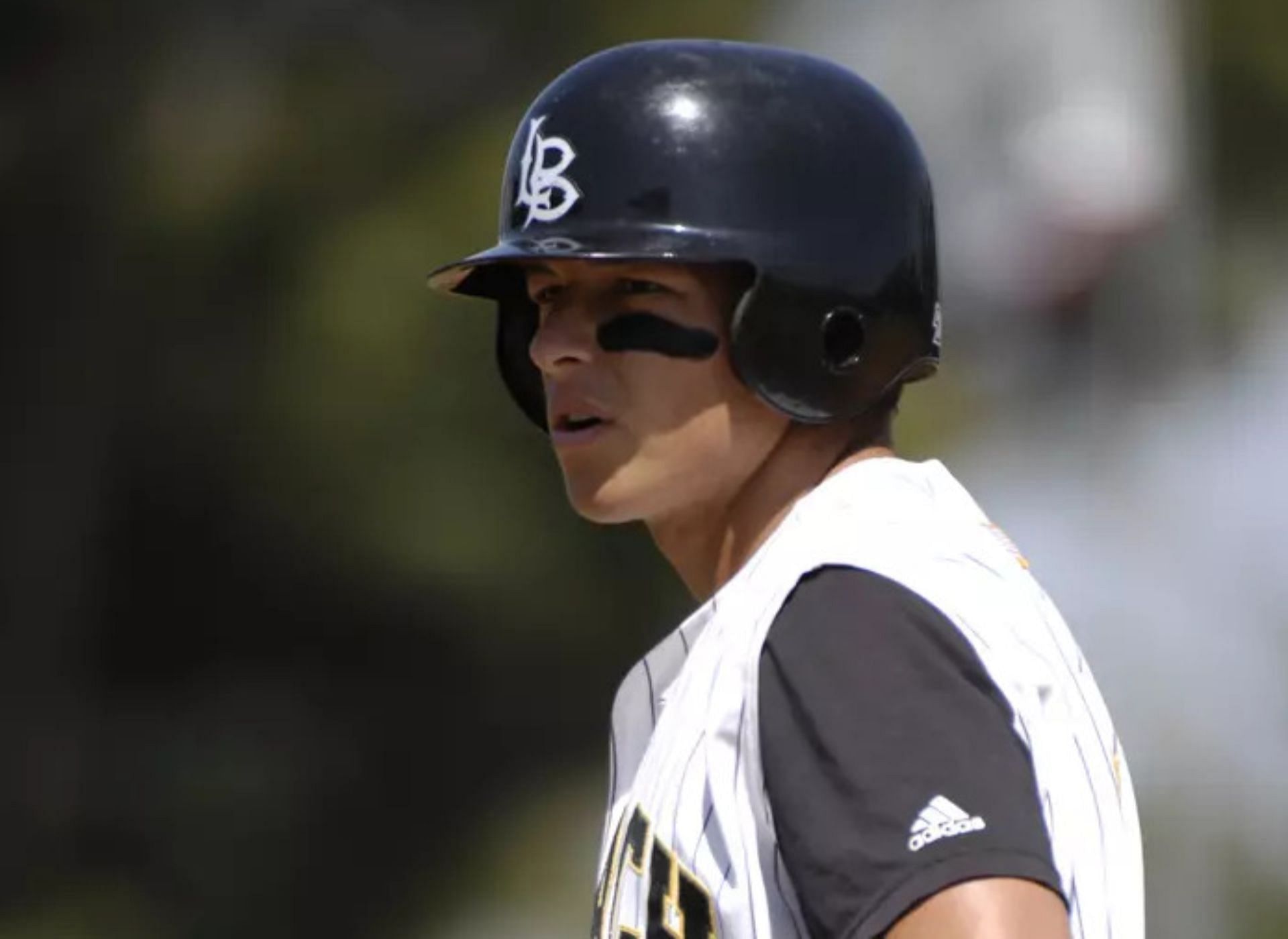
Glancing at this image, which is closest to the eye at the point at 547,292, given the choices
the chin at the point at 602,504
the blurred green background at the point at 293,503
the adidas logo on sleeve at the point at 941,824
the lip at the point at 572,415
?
the lip at the point at 572,415

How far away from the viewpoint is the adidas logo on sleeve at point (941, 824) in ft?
8.43

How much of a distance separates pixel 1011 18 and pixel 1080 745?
7.75m

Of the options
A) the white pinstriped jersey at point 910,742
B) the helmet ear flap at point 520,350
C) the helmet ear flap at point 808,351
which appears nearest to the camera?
the white pinstriped jersey at point 910,742

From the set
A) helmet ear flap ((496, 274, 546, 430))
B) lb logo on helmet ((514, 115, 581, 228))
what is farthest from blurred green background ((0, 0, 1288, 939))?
lb logo on helmet ((514, 115, 581, 228))

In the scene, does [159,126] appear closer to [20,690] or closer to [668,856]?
[20,690]

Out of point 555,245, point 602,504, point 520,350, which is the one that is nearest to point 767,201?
point 555,245

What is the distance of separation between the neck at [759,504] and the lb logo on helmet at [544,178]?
0.38m

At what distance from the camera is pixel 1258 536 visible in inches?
392

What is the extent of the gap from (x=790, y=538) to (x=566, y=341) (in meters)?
0.39

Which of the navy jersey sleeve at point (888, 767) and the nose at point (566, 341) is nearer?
the navy jersey sleeve at point (888, 767)

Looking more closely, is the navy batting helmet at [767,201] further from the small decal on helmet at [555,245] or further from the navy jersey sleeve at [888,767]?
the navy jersey sleeve at [888,767]

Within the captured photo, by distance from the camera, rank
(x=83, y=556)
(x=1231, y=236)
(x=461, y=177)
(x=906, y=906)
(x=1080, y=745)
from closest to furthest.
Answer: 1. (x=906, y=906)
2. (x=1080, y=745)
3. (x=461, y=177)
4. (x=83, y=556)
5. (x=1231, y=236)

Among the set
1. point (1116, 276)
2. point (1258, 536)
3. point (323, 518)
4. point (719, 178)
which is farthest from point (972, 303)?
point (719, 178)

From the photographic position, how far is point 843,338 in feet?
10.6
